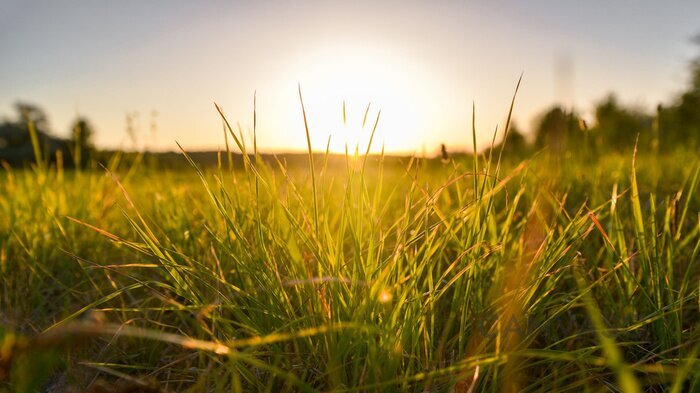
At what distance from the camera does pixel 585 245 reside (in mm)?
1899

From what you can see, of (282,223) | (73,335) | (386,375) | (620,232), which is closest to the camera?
(73,335)

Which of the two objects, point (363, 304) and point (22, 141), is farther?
point (22, 141)

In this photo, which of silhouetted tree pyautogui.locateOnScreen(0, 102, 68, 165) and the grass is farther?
silhouetted tree pyautogui.locateOnScreen(0, 102, 68, 165)

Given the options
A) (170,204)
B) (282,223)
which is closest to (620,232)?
(282,223)

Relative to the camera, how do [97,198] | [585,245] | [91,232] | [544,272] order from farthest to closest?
[97,198]
[91,232]
[585,245]
[544,272]

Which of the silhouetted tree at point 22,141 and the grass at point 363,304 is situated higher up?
the silhouetted tree at point 22,141

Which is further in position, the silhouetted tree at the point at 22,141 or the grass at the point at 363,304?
the silhouetted tree at the point at 22,141

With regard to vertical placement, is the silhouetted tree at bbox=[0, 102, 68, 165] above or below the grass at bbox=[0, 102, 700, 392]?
above

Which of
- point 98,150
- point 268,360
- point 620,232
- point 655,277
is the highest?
point 98,150

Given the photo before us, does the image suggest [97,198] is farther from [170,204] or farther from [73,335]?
[73,335]

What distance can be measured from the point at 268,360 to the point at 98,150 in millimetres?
2812

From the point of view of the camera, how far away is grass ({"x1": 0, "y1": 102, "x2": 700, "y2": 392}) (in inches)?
43.1

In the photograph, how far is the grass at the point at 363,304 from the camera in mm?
1094

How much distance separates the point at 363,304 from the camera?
1.09 m
